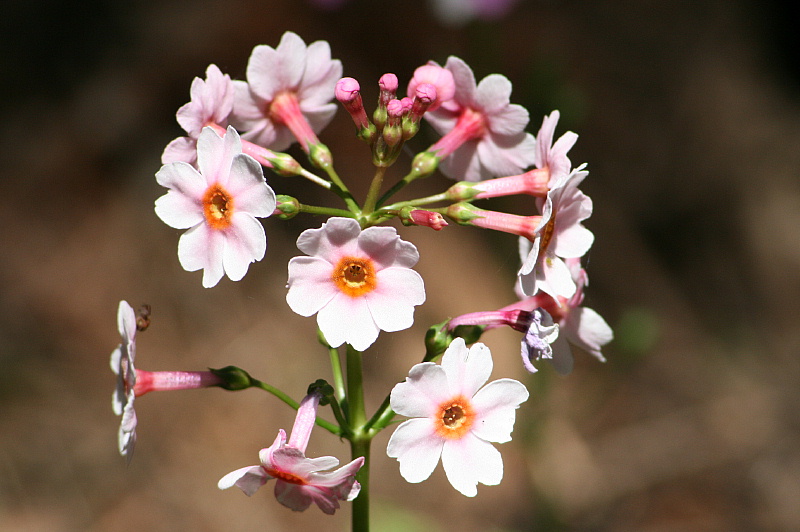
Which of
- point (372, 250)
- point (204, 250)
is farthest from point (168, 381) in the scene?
point (372, 250)

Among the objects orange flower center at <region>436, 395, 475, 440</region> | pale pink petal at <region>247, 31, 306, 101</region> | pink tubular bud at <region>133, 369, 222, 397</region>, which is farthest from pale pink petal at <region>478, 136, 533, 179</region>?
pink tubular bud at <region>133, 369, 222, 397</region>

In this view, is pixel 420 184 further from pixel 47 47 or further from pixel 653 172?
pixel 47 47

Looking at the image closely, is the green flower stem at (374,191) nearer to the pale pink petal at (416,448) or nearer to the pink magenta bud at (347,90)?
the pink magenta bud at (347,90)

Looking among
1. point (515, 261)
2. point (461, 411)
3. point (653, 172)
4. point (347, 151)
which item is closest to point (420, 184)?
point (347, 151)

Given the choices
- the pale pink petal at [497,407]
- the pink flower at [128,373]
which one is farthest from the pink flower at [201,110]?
the pale pink petal at [497,407]

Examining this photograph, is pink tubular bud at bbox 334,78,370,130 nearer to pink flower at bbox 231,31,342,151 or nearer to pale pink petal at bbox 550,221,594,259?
pink flower at bbox 231,31,342,151

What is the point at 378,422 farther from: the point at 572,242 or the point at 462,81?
the point at 462,81
